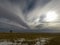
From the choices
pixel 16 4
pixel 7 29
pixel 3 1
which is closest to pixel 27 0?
pixel 16 4

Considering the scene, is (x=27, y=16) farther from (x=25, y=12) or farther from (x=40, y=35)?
(x=40, y=35)

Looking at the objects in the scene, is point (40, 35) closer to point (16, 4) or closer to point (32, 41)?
point (32, 41)

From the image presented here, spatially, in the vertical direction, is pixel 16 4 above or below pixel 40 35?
above

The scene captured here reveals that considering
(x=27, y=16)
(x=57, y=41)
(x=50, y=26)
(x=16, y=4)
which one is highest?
(x=16, y=4)

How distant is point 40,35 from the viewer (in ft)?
12.9

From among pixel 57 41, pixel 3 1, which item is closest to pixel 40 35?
pixel 57 41

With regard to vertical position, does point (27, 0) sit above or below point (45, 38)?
above

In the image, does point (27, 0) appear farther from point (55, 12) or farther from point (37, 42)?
point (37, 42)

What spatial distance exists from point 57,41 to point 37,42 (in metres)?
0.43

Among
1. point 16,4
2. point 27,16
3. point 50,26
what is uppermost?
point 16,4

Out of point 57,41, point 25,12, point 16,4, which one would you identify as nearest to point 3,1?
point 16,4

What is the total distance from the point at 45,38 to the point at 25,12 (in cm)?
72

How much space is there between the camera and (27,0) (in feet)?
13.2

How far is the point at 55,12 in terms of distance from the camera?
401 cm
